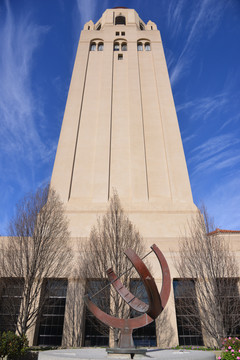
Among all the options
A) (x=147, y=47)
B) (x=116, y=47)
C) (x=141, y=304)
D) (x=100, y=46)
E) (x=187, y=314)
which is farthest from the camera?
(x=100, y=46)

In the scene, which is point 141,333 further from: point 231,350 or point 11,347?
point 11,347

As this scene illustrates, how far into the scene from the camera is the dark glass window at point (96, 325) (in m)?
14.3

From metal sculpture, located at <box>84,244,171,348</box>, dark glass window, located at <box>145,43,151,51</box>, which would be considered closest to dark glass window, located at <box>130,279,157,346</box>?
metal sculpture, located at <box>84,244,171,348</box>

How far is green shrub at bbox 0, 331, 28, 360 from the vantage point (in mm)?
9094

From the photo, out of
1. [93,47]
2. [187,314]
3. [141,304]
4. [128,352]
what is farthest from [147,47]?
[128,352]

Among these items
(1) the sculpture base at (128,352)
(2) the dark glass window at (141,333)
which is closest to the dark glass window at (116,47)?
(2) the dark glass window at (141,333)

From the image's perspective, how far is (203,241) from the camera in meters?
16.4

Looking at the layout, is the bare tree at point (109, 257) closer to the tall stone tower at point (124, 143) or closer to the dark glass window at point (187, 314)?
the tall stone tower at point (124, 143)

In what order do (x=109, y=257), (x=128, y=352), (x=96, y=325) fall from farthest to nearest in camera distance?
(x=109, y=257)
(x=96, y=325)
(x=128, y=352)

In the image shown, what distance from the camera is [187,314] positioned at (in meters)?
14.9

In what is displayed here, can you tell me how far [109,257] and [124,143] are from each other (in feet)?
41.2

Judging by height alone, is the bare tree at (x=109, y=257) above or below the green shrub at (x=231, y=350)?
above

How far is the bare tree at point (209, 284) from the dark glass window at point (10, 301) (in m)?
9.68

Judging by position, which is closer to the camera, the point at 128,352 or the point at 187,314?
the point at 128,352
